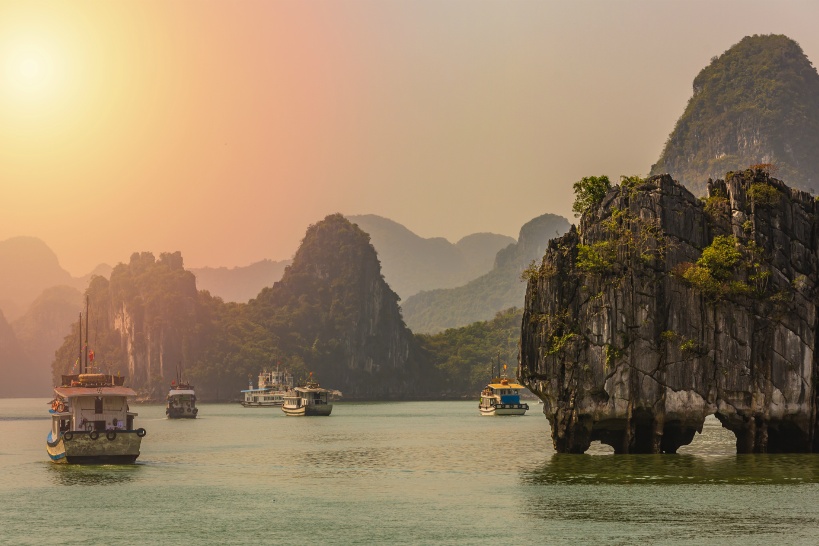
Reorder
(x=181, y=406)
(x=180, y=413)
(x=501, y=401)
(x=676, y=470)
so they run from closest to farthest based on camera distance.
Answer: (x=676, y=470) < (x=180, y=413) < (x=181, y=406) < (x=501, y=401)

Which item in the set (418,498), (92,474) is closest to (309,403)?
(92,474)

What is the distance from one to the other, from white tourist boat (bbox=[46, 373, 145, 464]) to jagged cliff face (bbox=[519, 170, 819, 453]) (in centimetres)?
1675

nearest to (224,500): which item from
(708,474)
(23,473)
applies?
(23,473)

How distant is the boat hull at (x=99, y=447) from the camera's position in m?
47.3

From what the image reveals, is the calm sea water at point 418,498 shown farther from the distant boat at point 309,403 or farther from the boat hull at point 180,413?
the distant boat at point 309,403

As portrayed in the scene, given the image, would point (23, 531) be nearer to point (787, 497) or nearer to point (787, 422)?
point (787, 497)

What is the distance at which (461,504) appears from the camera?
36.1 metres

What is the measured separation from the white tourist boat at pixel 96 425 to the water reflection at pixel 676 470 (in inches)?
663

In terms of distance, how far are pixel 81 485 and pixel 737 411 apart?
25598mm

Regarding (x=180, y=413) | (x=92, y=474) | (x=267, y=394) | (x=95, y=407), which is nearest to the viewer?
(x=92, y=474)

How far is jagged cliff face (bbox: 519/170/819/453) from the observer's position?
46.0 m

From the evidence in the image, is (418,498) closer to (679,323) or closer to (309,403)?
(679,323)

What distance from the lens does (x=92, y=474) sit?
45625 millimetres

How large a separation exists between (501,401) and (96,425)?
2722 inches
